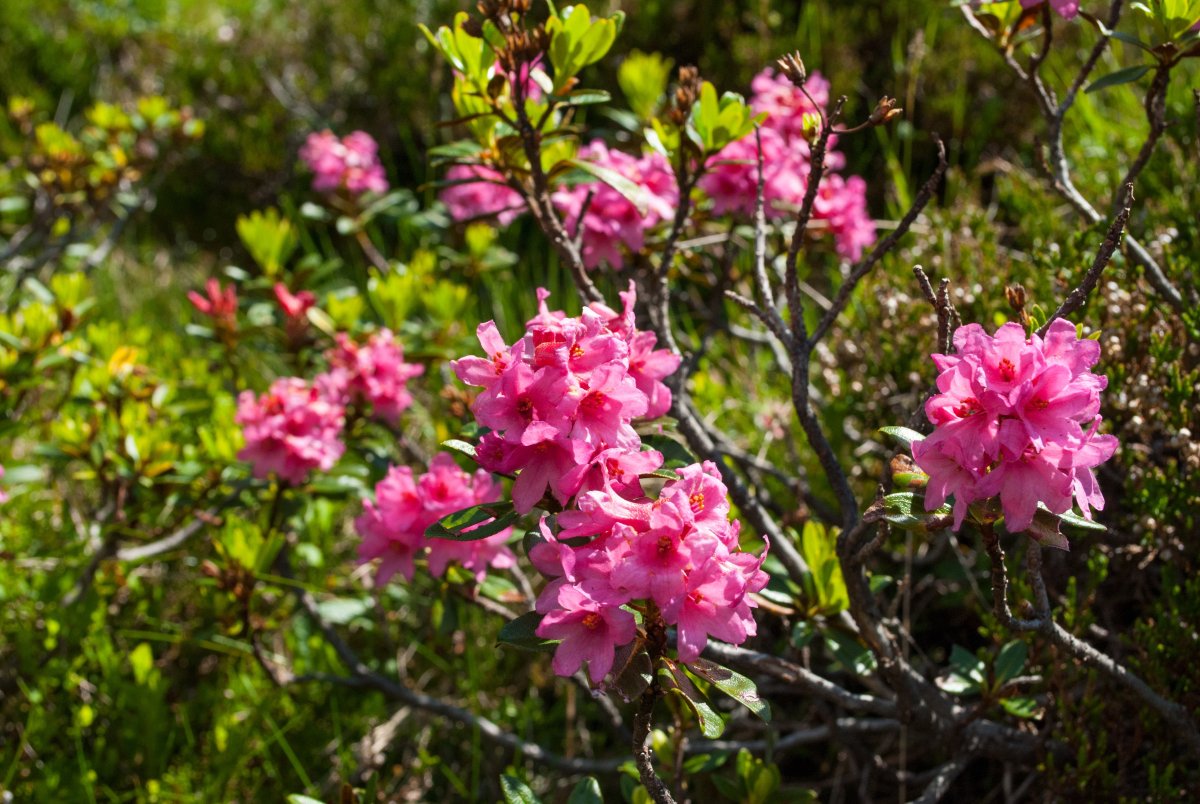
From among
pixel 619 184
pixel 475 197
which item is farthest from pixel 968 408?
pixel 475 197

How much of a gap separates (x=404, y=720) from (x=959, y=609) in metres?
1.35

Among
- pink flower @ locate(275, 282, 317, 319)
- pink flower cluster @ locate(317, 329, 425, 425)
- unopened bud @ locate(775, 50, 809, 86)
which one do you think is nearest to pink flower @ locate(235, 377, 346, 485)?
pink flower cluster @ locate(317, 329, 425, 425)

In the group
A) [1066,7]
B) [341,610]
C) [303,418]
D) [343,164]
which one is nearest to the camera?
[1066,7]

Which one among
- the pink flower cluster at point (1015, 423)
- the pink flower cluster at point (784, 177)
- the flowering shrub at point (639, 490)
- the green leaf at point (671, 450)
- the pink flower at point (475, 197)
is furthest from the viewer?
the pink flower at point (475, 197)

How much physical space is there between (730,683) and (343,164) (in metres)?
2.67

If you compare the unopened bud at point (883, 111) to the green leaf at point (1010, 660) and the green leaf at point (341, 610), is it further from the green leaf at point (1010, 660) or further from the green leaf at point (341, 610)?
the green leaf at point (341, 610)

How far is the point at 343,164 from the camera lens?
346cm

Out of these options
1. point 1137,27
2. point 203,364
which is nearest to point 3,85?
point 203,364

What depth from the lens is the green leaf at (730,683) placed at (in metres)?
1.26

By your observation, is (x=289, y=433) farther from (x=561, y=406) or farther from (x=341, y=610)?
(x=561, y=406)

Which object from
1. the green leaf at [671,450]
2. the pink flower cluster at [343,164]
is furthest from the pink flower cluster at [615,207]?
the pink flower cluster at [343,164]

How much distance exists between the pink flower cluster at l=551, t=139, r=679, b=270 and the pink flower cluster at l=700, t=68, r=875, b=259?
0.11m

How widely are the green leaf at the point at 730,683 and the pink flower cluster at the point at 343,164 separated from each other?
2.59 m

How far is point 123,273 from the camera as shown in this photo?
4.52 metres
